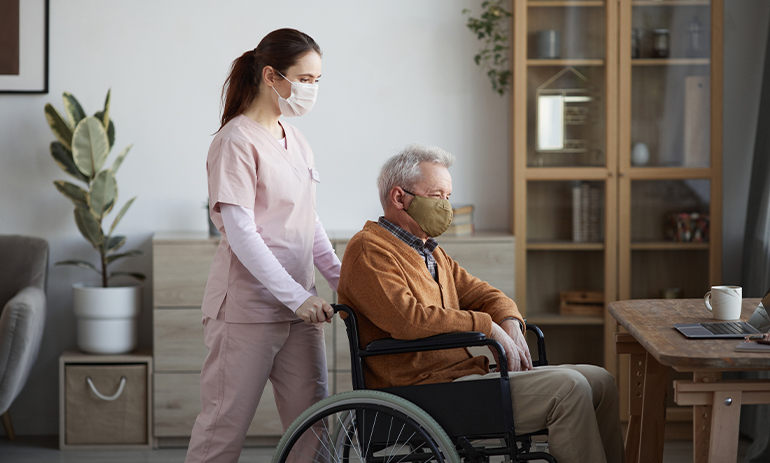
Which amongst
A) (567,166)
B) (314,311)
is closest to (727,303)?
(314,311)

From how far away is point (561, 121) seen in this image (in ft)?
10.3

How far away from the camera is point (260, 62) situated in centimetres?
178

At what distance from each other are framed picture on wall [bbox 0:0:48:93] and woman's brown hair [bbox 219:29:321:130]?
5.80 feet

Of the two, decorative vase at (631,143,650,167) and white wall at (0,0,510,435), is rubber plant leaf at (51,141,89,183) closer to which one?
white wall at (0,0,510,435)

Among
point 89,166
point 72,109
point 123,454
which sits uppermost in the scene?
point 72,109

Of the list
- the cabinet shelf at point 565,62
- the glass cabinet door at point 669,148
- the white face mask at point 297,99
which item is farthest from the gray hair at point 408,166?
the glass cabinet door at point 669,148

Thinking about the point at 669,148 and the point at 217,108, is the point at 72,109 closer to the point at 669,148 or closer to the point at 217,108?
the point at 217,108

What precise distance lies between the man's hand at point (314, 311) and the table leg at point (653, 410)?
948 millimetres

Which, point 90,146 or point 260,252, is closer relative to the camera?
point 260,252

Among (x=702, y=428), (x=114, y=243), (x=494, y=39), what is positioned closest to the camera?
(x=702, y=428)

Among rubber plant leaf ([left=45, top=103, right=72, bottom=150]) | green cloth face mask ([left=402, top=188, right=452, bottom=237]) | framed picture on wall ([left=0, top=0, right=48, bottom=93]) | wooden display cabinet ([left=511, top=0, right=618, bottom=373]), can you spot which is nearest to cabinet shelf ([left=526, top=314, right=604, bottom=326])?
wooden display cabinet ([left=511, top=0, right=618, bottom=373])

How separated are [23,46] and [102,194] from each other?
2.83 ft

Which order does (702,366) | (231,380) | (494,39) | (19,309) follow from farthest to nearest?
(494,39)
(19,309)
(231,380)
(702,366)

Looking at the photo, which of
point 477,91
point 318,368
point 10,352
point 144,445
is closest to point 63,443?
point 144,445
